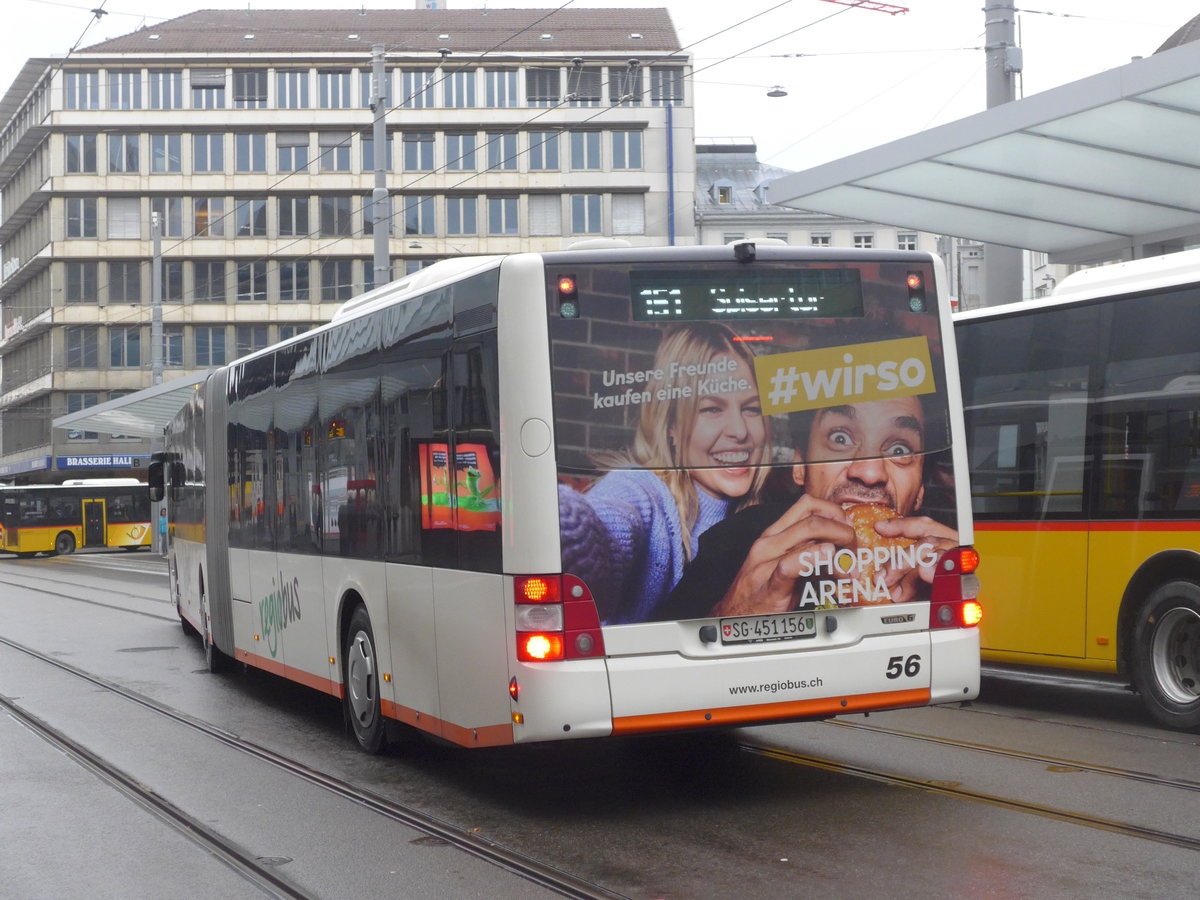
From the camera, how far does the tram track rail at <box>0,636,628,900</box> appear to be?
5992mm

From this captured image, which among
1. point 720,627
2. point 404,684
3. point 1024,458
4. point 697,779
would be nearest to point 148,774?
point 404,684

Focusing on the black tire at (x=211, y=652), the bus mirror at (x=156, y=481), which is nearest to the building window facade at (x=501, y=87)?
the bus mirror at (x=156, y=481)

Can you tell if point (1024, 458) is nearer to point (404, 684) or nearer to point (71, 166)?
point (404, 684)

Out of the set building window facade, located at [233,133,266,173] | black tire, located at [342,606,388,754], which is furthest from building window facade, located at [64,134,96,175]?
black tire, located at [342,606,388,754]

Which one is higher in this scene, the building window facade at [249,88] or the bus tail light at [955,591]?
the building window facade at [249,88]

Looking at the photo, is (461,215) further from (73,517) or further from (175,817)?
(175,817)

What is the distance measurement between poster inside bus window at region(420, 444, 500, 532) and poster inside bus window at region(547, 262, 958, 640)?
0.40m

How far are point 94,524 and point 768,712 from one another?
55229mm

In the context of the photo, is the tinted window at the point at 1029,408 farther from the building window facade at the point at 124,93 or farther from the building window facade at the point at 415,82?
the building window facade at the point at 124,93

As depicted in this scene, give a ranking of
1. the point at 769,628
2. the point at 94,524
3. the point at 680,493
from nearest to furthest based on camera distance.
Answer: the point at 680,493 < the point at 769,628 < the point at 94,524

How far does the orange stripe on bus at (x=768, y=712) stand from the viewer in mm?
6832

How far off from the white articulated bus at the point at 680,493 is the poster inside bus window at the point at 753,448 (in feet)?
0.03

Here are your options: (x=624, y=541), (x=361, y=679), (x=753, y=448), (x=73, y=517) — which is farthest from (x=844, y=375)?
(x=73, y=517)

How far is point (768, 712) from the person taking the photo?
7066 mm
